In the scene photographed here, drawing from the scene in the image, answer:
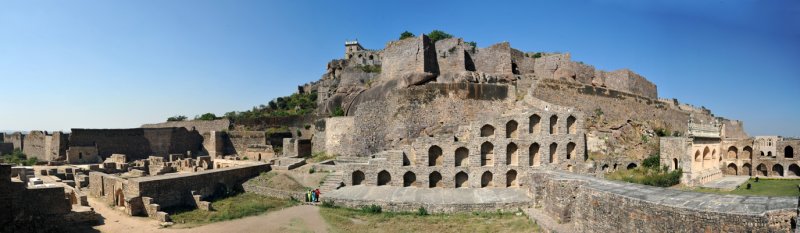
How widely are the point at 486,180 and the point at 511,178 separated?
1.22 metres

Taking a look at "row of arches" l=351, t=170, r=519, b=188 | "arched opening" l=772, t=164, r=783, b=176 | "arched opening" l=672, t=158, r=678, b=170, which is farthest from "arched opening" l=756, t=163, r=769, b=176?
"row of arches" l=351, t=170, r=519, b=188

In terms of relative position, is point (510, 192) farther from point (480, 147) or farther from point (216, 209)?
point (216, 209)

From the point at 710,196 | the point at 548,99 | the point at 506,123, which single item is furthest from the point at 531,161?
the point at 710,196

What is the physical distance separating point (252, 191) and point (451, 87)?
12.6m

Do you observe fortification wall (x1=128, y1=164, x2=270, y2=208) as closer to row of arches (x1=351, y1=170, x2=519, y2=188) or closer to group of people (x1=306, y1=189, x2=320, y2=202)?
group of people (x1=306, y1=189, x2=320, y2=202)

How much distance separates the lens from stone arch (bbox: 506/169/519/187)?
67.6 feet

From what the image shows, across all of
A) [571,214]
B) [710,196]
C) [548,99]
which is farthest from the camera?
[548,99]

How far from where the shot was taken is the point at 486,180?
20.9m

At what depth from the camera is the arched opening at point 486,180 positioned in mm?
20734

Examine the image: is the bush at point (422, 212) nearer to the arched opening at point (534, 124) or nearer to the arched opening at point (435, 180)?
the arched opening at point (435, 180)

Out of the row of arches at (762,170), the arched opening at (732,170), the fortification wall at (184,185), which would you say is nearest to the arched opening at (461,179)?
the fortification wall at (184,185)

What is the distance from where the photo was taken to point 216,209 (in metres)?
18.1

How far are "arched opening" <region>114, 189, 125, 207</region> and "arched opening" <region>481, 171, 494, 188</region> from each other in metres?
16.2

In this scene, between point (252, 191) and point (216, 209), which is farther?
point (252, 191)
